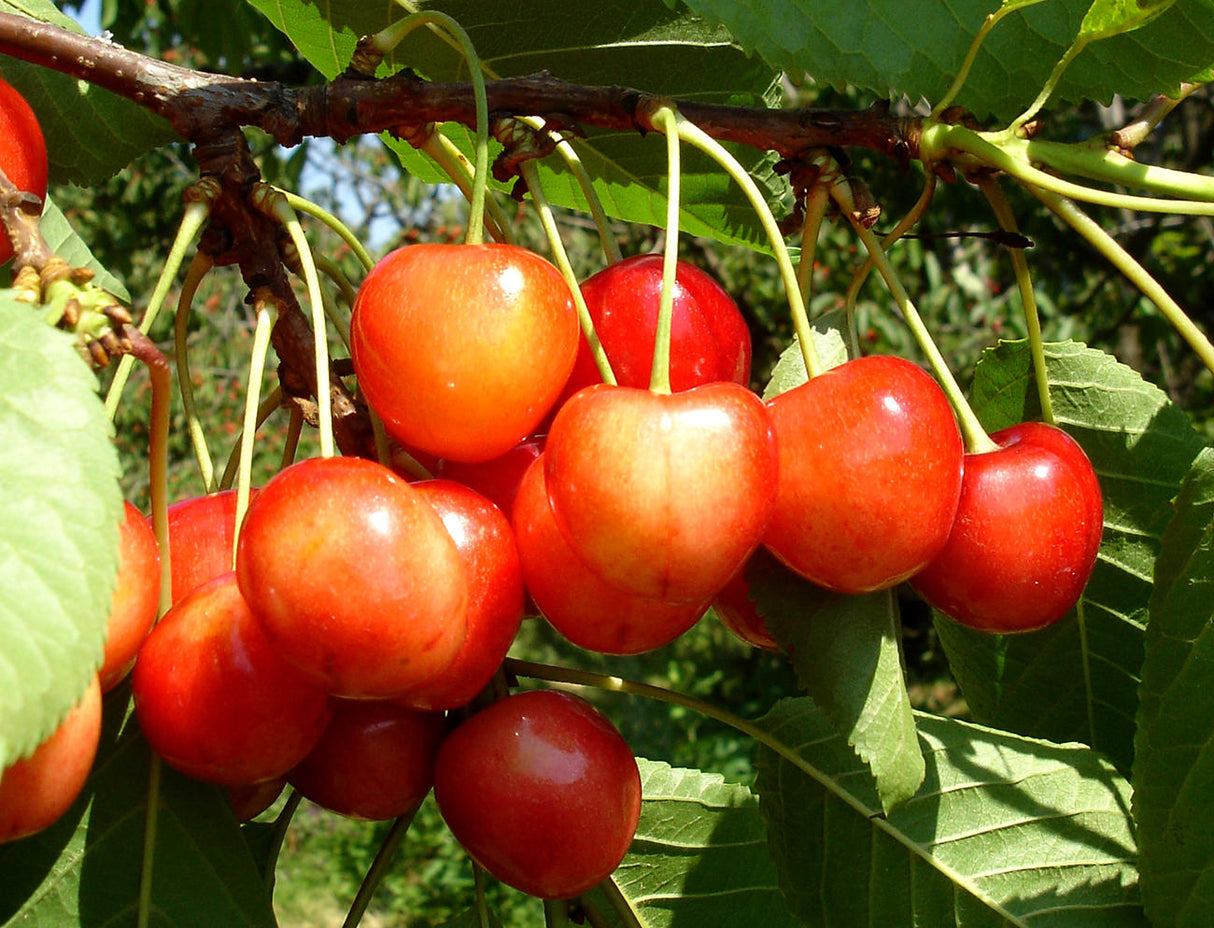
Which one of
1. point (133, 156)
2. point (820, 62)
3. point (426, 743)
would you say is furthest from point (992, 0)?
point (133, 156)

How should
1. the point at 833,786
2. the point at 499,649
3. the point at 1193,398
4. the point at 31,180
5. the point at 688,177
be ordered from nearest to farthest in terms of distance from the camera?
the point at 499,649
the point at 31,180
the point at 833,786
the point at 688,177
the point at 1193,398

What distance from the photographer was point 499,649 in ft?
2.67

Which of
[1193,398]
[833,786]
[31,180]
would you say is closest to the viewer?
[31,180]

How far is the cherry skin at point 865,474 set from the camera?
2.45ft

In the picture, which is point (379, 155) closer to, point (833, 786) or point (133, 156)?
point (133, 156)

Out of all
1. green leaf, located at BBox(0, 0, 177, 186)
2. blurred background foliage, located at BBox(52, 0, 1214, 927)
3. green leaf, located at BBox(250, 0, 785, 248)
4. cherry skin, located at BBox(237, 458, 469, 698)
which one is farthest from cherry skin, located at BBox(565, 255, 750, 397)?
blurred background foliage, located at BBox(52, 0, 1214, 927)

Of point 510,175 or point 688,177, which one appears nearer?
point 510,175

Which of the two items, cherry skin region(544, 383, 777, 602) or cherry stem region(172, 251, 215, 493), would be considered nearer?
cherry skin region(544, 383, 777, 602)

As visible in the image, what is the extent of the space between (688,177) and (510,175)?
34 cm

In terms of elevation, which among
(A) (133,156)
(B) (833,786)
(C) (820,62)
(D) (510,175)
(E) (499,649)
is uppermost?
(C) (820,62)

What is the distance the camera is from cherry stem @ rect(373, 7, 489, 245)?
2.72ft

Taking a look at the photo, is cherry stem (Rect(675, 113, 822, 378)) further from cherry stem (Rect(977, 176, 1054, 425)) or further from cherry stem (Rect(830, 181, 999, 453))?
cherry stem (Rect(977, 176, 1054, 425))

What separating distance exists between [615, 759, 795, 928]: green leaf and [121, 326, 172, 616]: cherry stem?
0.58 metres

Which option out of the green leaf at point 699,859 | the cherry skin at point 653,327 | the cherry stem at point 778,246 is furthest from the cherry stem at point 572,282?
the green leaf at point 699,859
